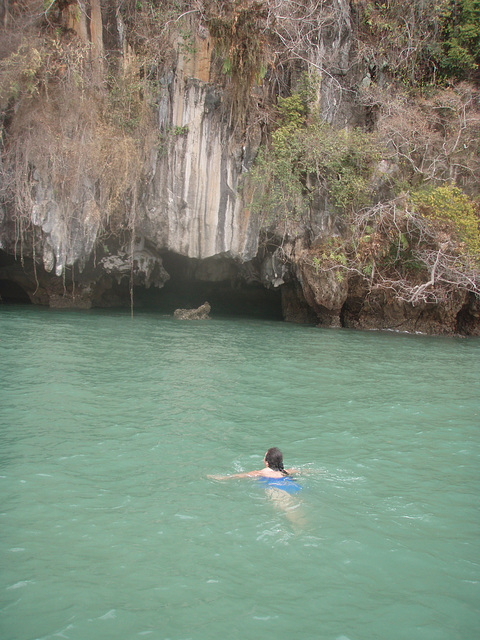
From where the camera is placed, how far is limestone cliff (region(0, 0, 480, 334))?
16188mm

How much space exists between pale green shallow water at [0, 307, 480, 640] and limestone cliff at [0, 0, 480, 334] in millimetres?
8227

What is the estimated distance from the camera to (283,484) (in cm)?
506

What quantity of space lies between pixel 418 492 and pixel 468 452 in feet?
4.68

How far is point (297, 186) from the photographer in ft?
55.9

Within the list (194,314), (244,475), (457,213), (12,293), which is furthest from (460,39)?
(12,293)

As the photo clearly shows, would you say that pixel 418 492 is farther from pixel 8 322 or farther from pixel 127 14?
pixel 127 14

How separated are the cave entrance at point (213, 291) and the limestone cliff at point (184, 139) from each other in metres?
2.36

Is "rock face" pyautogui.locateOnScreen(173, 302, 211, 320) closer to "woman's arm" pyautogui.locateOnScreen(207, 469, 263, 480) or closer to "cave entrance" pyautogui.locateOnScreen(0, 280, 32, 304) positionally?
"cave entrance" pyautogui.locateOnScreen(0, 280, 32, 304)

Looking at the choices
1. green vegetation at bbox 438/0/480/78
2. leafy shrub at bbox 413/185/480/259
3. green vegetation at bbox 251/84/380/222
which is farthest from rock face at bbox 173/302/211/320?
green vegetation at bbox 438/0/480/78

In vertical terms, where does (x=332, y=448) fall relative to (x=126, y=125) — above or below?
below

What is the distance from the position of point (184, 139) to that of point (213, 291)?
28.8ft

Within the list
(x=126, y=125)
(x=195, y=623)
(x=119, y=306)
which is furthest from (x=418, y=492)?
(x=119, y=306)

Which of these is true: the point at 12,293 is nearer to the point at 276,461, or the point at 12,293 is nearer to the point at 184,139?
the point at 184,139

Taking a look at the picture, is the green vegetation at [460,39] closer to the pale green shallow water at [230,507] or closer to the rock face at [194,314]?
the rock face at [194,314]
